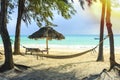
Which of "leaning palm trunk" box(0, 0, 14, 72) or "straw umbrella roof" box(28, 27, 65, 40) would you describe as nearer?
"leaning palm trunk" box(0, 0, 14, 72)

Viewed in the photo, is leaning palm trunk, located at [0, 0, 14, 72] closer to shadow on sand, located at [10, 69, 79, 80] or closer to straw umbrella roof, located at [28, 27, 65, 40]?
shadow on sand, located at [10, 69, 79, 80]

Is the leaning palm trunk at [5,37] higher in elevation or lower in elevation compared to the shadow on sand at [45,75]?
higher

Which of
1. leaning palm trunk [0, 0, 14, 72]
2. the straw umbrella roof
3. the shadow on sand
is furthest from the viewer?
the straw umbrella roof

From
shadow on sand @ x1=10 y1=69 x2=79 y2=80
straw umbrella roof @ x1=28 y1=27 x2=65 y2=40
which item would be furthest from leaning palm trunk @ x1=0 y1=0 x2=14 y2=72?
straw umbrella roof @ x1=28 y1=27 x2=65 y2=40

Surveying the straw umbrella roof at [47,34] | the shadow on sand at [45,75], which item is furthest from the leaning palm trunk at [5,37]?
the straw umbrella roof at [47,34]

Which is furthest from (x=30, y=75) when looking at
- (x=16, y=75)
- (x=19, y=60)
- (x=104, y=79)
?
(x=19, y=60)

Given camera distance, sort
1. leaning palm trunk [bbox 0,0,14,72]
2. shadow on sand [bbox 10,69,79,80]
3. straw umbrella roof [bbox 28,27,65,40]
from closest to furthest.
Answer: shadow on sand [bbox 10,69,79,80] < leaning palm trunk [bbox 0,0,14,72] < straw umbrella roof [bbox 28,27,65,40]

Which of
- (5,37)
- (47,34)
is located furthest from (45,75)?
(47,34)

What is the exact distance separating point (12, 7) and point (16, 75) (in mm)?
8984

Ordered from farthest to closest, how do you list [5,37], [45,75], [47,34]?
[47,34] → [5,37] → [45,75]

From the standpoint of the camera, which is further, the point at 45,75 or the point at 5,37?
the point at 5,37

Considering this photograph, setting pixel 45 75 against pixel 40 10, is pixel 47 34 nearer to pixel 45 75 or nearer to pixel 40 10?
pixel 40 10

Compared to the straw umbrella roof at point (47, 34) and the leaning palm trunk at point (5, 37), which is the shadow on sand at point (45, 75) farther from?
the straw umbrella roof at point (47, 34)

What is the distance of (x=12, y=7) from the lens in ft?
65.3
